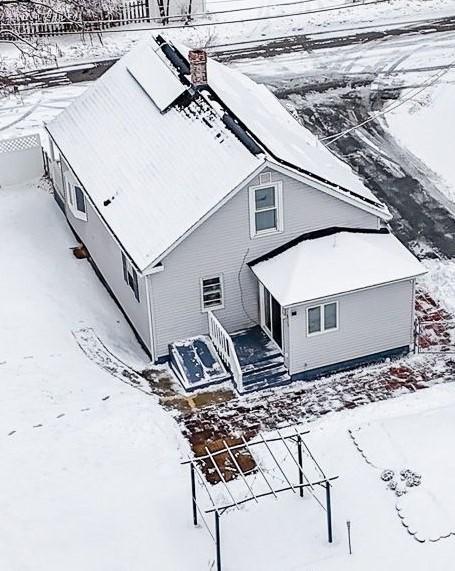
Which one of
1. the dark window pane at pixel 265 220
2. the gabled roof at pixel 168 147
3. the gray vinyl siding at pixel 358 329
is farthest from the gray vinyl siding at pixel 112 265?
the gray vinyl siding at pixel 358 329

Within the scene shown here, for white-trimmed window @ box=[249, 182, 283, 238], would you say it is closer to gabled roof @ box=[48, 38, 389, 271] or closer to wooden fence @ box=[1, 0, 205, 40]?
gabled roof @ box=[48, 38, 389, 271]

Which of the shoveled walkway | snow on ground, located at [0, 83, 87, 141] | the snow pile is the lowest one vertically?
the shoveled walkway

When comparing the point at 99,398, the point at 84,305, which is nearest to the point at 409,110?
the point at 84,305

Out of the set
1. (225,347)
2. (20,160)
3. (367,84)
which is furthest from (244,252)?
(367,84)

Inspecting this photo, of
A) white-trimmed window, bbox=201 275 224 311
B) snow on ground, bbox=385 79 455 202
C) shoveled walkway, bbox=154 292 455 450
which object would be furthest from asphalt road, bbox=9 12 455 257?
white-trimmed window, bbox=201 275 224 311

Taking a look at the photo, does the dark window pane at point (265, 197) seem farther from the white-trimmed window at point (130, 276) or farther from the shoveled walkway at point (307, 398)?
the shoveled walkway at point (307, 398)

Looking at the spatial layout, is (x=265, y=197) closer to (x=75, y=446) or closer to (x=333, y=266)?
(x=333, y=266)

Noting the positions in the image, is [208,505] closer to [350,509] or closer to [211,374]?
[350,509]
